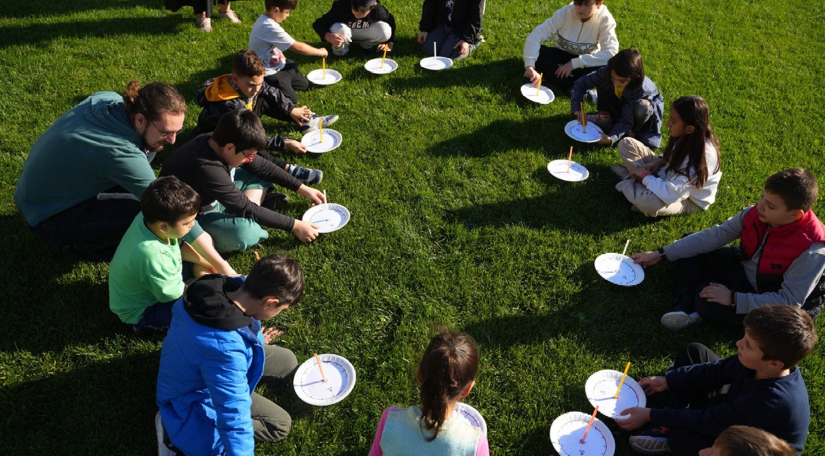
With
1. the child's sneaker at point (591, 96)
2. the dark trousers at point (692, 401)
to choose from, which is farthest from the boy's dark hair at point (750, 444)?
the child's sneaker at point (591, 96)

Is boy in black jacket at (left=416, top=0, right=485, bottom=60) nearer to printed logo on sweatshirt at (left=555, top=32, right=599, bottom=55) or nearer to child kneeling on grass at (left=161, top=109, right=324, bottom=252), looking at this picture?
printed logo on sweatshirt at (left=555, top=32, right=599, bottom=55)

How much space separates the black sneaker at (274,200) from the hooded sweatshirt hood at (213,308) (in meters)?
2.16

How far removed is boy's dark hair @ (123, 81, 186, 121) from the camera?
403 centimetres

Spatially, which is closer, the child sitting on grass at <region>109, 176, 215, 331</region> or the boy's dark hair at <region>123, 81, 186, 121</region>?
the child sitting on grass at <region>109, 176, 215, 331</region>

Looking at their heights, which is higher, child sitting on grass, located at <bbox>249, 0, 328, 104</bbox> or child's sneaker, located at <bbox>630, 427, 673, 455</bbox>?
child sitting on grass, located at <bbox>249, 0, 328, 104</bbox>

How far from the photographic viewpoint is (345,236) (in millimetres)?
4949

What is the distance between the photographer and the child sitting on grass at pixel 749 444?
2494mm

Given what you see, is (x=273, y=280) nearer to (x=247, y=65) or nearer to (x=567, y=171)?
(x=247, y=65)

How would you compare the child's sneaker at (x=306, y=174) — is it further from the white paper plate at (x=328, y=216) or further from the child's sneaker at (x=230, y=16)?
the child's sneaker at (x=230, y=16)

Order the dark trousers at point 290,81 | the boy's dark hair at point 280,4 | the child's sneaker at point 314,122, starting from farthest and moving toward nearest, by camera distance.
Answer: the boy's dark hair at point 280,4 < the dark trousers at point 290,81 < the child's sneaker at point 314,122

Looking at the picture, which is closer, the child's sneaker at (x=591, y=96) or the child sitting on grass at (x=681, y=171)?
the child sitting on grass at (x=681, y=171)

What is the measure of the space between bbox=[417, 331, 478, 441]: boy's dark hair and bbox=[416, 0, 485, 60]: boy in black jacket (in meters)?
5.48

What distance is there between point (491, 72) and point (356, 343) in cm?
443

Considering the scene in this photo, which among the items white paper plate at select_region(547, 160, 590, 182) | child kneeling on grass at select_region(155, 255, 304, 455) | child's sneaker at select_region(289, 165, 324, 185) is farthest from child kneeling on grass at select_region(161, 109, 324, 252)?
white paper plate at select_region(547, 160, 590, 182)
